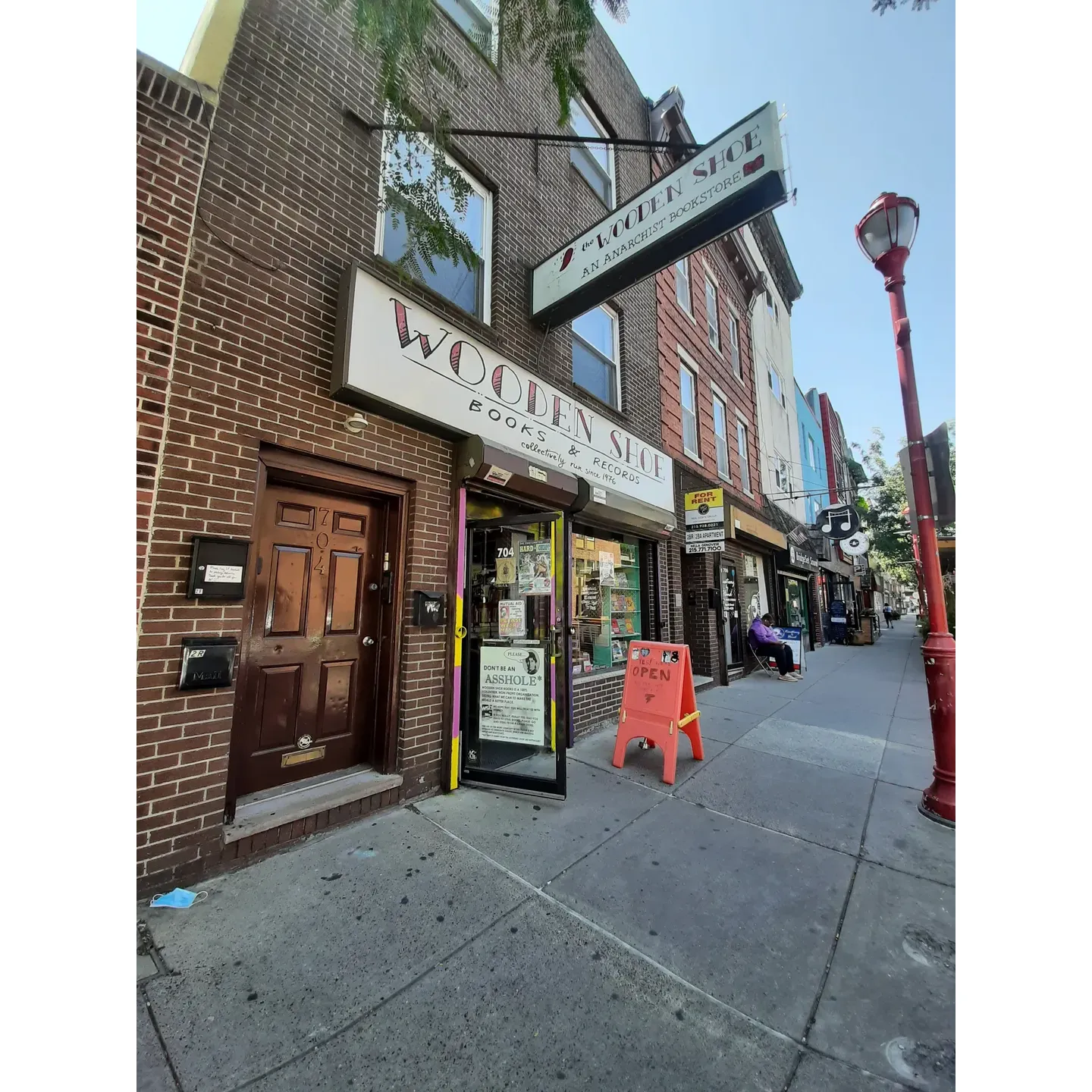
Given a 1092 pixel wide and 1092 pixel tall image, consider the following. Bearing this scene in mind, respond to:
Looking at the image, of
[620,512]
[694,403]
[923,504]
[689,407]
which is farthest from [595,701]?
[694,403]

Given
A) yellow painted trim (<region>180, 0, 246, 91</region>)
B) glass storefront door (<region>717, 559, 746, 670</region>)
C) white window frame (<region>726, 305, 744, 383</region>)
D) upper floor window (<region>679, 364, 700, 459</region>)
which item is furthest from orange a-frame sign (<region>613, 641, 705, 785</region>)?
white window frame (<region>726, 305, 744, 383</region>)

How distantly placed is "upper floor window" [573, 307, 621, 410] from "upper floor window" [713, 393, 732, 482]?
4.00 m

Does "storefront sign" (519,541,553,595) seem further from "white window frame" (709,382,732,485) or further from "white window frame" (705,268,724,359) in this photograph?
"white window frame" (705,268,724,359)

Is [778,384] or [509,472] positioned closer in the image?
[509,472]

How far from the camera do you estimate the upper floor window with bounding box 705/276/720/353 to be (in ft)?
36.8

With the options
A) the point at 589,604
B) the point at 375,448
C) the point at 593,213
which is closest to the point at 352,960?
the point at 375,448

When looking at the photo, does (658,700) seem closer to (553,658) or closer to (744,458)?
(553,658)

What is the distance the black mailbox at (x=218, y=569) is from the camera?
2.85 meters

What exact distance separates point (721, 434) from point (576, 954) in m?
10.5

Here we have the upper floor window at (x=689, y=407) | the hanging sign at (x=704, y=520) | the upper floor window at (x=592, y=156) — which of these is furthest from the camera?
the upper floor window at (x=689, y=407)

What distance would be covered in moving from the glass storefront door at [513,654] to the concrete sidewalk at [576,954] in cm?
41

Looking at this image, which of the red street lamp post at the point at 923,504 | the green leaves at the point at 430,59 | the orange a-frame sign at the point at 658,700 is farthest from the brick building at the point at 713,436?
the green leaves at the point at 430,59

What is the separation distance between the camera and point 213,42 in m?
3.47

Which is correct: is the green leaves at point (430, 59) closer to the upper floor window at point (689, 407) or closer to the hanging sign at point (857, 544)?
the upper floor window at point (689, 407)
